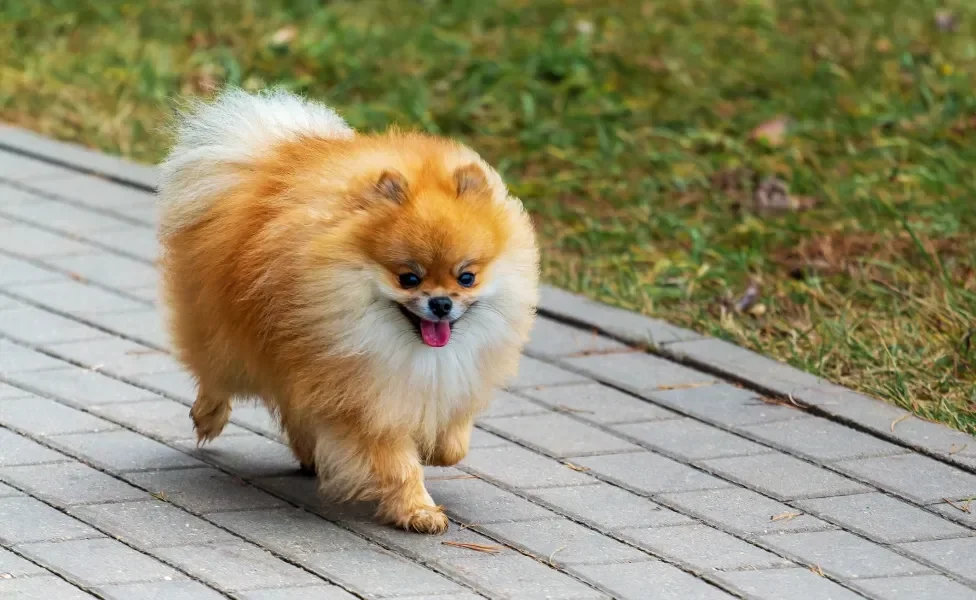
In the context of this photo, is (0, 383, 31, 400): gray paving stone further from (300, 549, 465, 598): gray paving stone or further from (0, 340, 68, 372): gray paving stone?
(300, 549, 465, 598): gray paving stone

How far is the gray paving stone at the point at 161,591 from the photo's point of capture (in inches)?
136

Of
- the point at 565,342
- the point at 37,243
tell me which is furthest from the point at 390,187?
the point at 37,243

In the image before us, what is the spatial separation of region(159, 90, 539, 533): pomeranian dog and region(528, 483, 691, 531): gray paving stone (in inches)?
12.1

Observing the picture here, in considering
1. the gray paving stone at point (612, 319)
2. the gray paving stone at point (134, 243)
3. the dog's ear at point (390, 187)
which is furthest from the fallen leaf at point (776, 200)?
the dog's ear at point (390, 187)

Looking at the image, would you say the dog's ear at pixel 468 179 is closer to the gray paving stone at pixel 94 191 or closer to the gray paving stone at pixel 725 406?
the gray paving stone at pixel 725 406

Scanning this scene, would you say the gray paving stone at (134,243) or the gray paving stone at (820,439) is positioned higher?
the gray paving stone at (134,243)

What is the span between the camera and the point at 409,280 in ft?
12.1

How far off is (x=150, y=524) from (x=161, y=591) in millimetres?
433

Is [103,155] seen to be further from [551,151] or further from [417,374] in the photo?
[417,374]

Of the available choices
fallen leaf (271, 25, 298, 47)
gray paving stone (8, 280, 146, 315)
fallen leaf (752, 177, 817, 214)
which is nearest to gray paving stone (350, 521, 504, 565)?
gray paving stone (8, 280, 146, 315)

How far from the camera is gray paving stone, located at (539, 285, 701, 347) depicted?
5.40 metres

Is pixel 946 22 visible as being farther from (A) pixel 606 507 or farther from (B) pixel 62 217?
(A) pixel 606 507

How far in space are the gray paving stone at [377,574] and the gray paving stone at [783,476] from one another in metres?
1.09

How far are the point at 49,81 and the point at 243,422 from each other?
12.5ft
